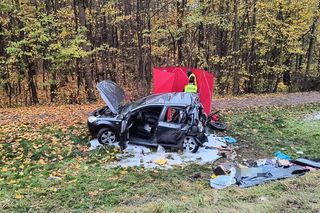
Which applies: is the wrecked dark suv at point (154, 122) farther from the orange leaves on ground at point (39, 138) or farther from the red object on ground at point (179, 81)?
the red object on ground at point (179, 81)

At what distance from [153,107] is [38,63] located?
12.9m

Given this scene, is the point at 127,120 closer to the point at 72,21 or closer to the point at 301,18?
the point at 72,21

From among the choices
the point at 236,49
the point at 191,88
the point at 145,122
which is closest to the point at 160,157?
the point at 145,122

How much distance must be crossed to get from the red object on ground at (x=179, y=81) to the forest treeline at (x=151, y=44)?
6116 mm

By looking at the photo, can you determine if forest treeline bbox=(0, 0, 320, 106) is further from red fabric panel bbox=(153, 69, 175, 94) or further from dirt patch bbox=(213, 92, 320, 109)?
red fabric panel bbox=(153, 69, 175, 94)

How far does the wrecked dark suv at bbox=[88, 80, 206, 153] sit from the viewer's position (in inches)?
374

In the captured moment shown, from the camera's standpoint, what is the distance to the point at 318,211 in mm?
4684

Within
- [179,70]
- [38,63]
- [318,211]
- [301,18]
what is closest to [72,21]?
[38,63]

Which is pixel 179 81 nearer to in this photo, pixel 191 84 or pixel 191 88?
pixel 191 84

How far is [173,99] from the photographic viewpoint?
9906 mm

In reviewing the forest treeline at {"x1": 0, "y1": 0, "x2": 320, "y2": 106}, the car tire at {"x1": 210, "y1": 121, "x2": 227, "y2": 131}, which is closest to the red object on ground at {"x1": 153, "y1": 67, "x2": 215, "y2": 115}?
the car tire at {"x1": 210, "y1": 121, "x2": 227, "y2": 131}

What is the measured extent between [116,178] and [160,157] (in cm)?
178

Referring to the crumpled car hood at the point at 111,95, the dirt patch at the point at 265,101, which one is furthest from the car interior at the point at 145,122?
the dirt patch at the point at 265,101

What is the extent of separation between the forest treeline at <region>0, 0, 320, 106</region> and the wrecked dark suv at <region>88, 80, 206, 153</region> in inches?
300
